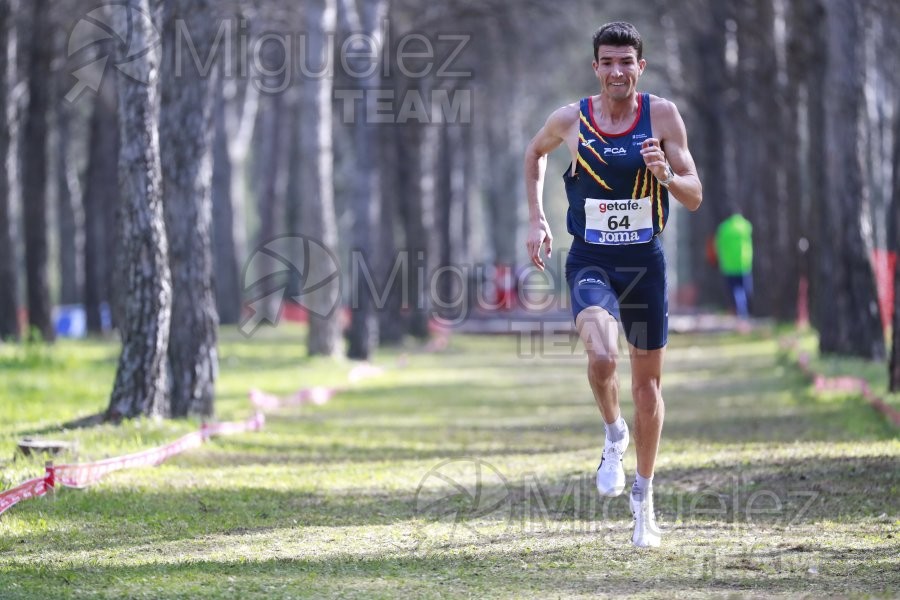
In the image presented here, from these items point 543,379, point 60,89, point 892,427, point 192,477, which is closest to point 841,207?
point 543,379

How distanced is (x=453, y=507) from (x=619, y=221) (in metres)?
2.54

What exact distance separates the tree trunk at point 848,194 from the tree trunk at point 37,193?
12805 mm

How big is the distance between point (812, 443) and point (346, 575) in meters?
6.28

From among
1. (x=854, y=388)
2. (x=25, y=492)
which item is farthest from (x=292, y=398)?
(x=25, y=492)

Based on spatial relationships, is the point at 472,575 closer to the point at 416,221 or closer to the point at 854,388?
the point at 854,388

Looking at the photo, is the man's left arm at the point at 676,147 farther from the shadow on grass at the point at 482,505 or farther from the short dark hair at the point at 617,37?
the shadow on grass at the point at 482,505

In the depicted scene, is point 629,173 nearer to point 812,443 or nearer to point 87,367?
point 812,443

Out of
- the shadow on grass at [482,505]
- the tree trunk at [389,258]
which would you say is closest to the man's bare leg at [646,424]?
the shadow on grass at [482,505]

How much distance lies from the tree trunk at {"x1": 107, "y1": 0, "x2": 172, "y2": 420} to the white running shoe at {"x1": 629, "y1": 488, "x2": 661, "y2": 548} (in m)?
5.74

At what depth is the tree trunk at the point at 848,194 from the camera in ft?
61.1

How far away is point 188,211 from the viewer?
13.7m

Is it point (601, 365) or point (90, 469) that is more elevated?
point (601, 365)

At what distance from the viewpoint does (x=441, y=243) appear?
4134 cm

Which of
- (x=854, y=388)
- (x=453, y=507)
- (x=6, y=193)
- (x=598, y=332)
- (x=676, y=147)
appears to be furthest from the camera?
(x=6, y=193)
